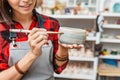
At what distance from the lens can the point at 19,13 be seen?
900 mm

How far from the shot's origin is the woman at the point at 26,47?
2.62 feet

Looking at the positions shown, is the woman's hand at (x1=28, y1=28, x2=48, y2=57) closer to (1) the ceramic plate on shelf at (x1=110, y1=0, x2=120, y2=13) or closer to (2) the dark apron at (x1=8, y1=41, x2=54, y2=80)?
(2) the dark apron at (x1=8, y1=41, x2=54, y2=80)

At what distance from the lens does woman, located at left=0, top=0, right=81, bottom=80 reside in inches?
31.4

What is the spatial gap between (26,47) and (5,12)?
0.17m

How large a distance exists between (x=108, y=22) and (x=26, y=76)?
1623mm

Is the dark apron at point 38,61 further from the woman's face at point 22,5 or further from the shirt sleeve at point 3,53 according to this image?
the woman's face at point 22,5

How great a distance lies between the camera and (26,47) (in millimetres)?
873

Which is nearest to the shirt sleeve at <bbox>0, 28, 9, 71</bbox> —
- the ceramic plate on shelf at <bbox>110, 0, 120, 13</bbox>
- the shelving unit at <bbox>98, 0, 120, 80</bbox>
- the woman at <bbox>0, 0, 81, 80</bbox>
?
the woman at <bbox>0, 0, 81, 80</bbox>

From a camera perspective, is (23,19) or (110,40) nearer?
(23,19)

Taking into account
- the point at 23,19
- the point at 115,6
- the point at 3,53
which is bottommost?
the point at 115,6

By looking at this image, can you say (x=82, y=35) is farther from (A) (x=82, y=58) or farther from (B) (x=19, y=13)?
(A) (x=82, y=58)

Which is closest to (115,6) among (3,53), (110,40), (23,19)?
(110,40)

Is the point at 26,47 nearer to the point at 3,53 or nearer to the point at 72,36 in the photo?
the point at 3,53

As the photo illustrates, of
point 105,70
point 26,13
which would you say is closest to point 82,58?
point 105,70
